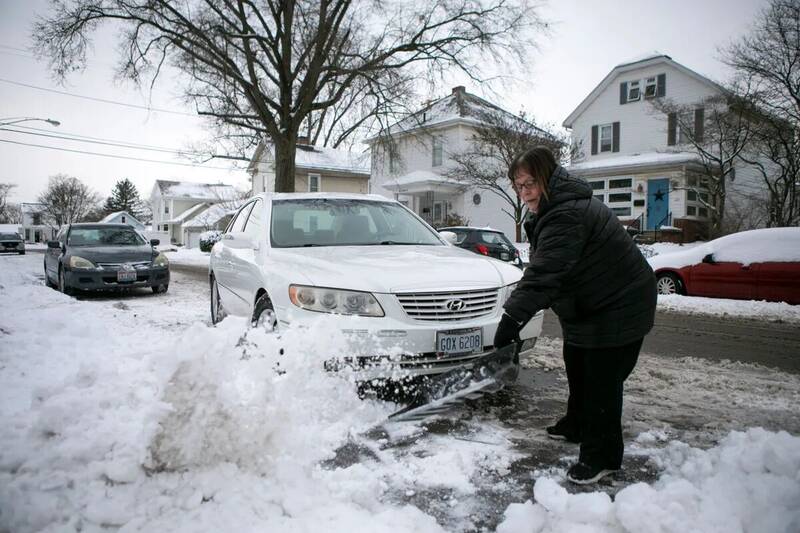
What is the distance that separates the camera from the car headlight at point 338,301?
10.8ft

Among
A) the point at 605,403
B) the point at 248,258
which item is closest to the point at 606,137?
the point at 248,258

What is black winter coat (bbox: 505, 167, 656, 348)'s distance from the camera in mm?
2592

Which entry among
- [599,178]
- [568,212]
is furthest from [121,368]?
[599,178]

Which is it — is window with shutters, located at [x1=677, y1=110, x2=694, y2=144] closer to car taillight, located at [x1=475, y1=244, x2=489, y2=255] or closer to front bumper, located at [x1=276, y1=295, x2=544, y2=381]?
car taillight, located at [x1=475, y1=244, x2=489, y2=255]

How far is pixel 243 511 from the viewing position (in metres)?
2.17

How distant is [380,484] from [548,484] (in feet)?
2.60

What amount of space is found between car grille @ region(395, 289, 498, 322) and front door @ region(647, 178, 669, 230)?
23064 mm

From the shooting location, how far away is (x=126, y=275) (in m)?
9.48

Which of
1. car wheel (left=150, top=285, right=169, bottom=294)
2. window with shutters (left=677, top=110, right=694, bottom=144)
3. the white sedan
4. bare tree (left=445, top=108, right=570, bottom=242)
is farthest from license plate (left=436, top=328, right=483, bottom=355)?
window with shutters (left=677, top=110, right=694, bottom=144)

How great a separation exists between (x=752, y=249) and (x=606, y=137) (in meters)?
20.1

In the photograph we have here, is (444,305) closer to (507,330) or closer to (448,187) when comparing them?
(507,330)

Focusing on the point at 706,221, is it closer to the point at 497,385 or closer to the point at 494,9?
the point at 494,9

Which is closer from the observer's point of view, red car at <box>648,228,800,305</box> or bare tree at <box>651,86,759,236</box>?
red car at <box>648,228,800,305</box>

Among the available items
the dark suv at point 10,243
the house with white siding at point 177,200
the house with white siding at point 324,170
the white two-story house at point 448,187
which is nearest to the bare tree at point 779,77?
the white two-story house at point 448,187
